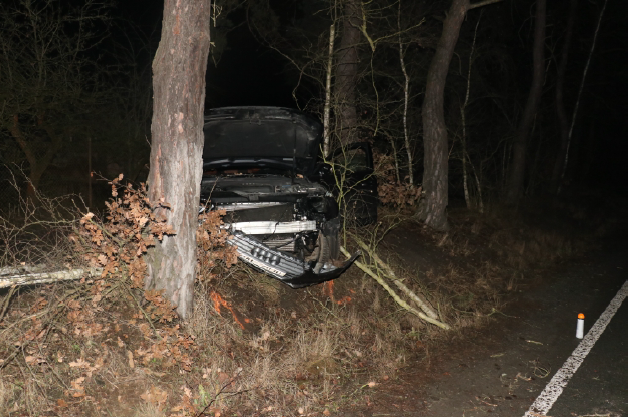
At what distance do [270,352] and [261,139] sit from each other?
3.21 meters

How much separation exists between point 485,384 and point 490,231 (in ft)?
26.6

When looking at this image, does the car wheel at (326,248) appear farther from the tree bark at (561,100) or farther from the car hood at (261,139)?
the tree bark at (561,100)

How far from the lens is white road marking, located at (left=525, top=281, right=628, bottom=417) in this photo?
5.28 m

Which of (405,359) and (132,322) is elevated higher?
(132,322)

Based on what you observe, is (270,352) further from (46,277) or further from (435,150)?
(435,150)

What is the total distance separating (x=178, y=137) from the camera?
541 centimetres

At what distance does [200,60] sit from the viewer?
5484 mm

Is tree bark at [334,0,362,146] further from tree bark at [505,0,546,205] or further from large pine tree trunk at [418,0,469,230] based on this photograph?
tree bark at [505,0,546,205]

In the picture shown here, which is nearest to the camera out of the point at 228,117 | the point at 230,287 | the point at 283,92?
the point at 230,287

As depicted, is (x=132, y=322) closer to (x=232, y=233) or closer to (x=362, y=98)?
(x=232, y=233)

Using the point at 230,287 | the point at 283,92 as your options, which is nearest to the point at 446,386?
the point at 230,287

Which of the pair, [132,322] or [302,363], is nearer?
[132,322]

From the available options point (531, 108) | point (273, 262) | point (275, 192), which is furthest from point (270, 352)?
point (531, 108)

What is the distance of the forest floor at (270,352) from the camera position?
185 inches
